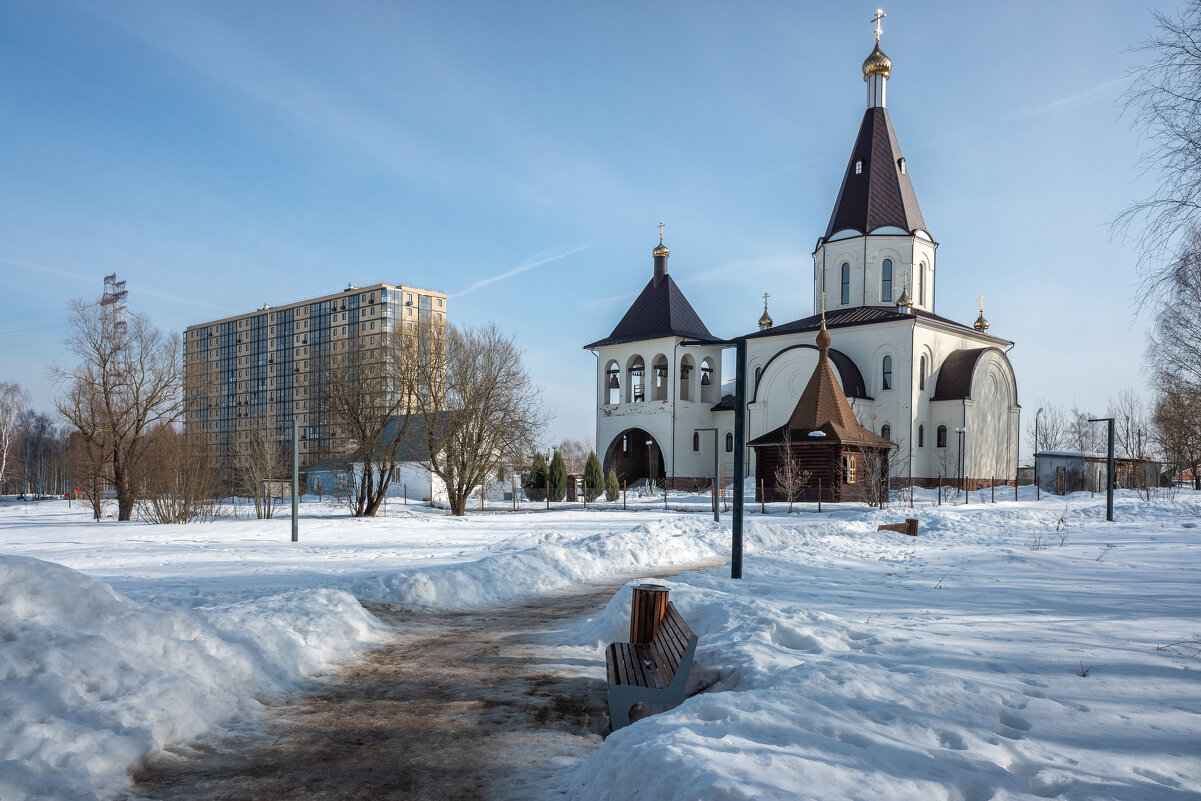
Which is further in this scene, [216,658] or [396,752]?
[216,658]

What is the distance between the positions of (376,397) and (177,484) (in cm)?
699

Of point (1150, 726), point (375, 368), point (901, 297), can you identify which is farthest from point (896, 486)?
point (1150, 726)

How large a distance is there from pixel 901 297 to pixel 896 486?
10.1 m

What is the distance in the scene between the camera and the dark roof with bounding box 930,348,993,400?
132ft

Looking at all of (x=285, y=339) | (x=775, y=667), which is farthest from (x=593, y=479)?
(x=285, y=339)

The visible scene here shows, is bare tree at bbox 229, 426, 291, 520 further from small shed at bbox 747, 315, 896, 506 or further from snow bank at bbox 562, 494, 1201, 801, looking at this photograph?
snow bank at bbox 562, 494, 1201, 801

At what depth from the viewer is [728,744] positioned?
377cm

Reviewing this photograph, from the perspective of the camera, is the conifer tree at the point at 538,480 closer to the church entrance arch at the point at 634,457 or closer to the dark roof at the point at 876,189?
the church entrance arch at the point at 634,457

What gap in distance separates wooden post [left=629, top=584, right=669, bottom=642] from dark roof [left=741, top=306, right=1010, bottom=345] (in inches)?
1438

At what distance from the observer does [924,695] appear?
15.4 feet

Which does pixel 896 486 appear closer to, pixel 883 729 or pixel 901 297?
pixel 901 297

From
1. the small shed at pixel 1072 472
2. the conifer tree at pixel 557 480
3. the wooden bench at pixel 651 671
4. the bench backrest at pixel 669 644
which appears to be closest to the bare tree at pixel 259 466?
the conifer tree at pixel 557 480

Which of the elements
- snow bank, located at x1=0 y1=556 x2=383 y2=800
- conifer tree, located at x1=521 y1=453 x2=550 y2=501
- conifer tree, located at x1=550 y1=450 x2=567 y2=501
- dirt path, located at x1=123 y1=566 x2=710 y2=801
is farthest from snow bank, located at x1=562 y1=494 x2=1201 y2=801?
conifer tree, located at x1=521 y1=453 x2=550 y2=501

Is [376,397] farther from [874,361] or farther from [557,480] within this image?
[874,361]
